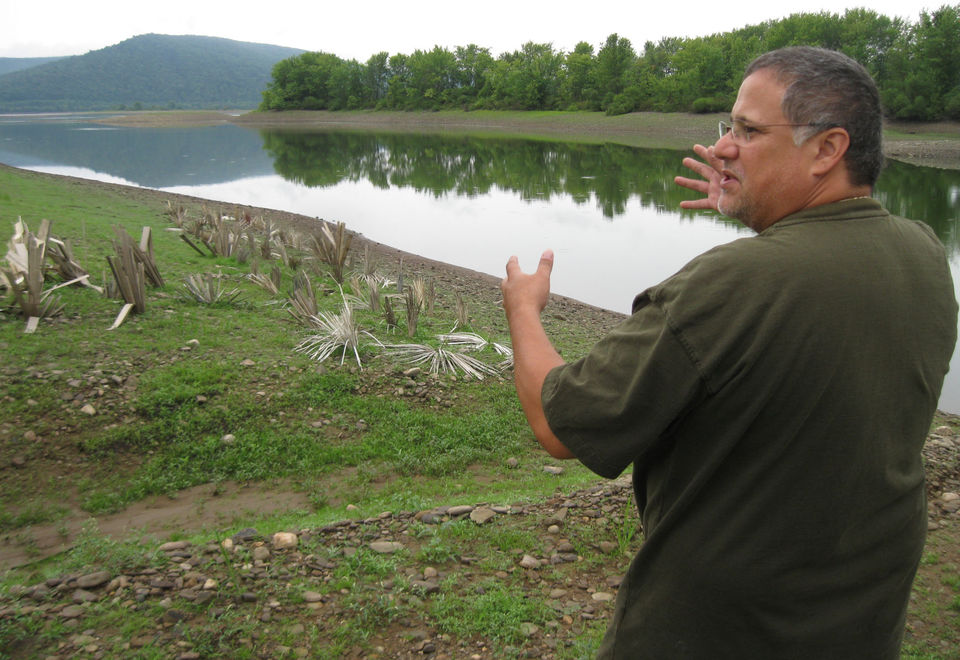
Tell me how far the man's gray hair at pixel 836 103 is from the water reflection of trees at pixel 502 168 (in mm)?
17856

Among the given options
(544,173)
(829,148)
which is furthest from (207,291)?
(544,173)

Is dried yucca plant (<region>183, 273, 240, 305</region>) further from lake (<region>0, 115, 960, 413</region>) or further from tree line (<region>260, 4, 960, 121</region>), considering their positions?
tree line (<region>260, 4, 960, 121</region>)

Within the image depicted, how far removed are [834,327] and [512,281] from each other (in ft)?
2.36

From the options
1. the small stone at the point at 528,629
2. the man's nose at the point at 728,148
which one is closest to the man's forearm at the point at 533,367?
the man's nose at the point at 728,148

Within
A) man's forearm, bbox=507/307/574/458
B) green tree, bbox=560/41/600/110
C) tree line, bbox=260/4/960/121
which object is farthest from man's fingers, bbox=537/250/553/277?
green tree, bbox=560/41/600/110

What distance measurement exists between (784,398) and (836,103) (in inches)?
21.9

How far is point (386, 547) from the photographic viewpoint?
3.64 metres

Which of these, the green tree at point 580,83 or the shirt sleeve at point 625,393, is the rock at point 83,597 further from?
the green tree at point 580,83

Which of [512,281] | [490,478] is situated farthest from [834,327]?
[490,478]

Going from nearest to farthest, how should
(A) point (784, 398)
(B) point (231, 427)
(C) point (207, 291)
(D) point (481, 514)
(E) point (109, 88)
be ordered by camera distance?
1. (A) point (784, 398)
2. (D) point (481, 514)
3. (B) point (231, 427)
4. (C) point (207, 291)
5. (E) point (109, 88)

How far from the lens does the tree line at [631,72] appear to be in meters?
43.0

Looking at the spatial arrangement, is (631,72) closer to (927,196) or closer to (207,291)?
(927,196)

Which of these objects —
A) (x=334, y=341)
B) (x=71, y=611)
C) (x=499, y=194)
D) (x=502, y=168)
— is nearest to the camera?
(x=71, y=611)

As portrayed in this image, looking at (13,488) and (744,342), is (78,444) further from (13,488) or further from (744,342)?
(744,342)
